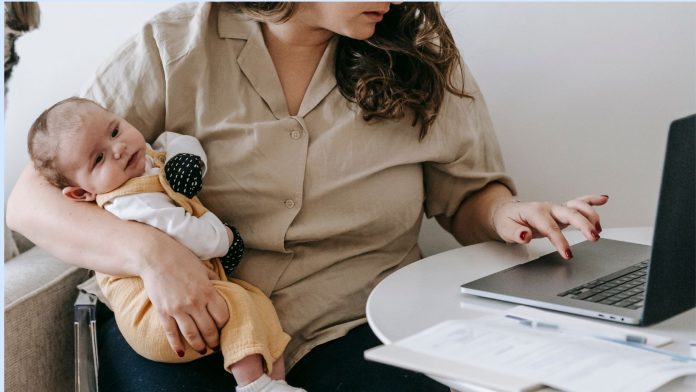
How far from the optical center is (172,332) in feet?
3.65

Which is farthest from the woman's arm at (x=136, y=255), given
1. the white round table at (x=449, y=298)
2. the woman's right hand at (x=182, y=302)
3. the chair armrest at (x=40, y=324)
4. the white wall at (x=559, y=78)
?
the white wall at (x=559, y=78)

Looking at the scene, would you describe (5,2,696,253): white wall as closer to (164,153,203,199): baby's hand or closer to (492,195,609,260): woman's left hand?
(492,195,609,260): woman's left hand

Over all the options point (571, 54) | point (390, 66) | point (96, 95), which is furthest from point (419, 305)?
point (571, 54)

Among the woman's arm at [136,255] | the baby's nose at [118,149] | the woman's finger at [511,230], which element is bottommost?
the woman's arm at [136,255]

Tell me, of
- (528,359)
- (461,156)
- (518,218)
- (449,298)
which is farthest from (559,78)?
(528,359)

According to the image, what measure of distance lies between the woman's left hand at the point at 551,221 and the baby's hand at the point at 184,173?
1.50ft

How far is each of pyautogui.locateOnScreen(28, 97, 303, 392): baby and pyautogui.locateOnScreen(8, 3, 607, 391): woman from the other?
7 cm

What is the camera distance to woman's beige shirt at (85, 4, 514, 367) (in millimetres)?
1279

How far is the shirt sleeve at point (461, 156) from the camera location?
4.49 ft

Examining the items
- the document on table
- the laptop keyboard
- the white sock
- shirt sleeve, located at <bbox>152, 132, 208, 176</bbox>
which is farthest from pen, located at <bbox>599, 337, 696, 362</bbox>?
shirt sleeve, located at <bbox>152, 132, 208, 176</bbox>

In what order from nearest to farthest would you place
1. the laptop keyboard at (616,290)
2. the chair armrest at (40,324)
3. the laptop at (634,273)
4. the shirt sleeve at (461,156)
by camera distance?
the laptop at (634,273) → the laptop keyboard at (616,290) → the chair armrest at (40,324) → the shirt sleeve at (461,156)

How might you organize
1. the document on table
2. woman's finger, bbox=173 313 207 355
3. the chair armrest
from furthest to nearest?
the chair armrest, woman's finger, bbox=173 313 207 355, the document on table

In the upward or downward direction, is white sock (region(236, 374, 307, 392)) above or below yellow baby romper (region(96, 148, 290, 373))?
below

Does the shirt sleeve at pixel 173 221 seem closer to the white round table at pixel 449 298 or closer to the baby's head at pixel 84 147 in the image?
the baby's head at pixel 84 147
